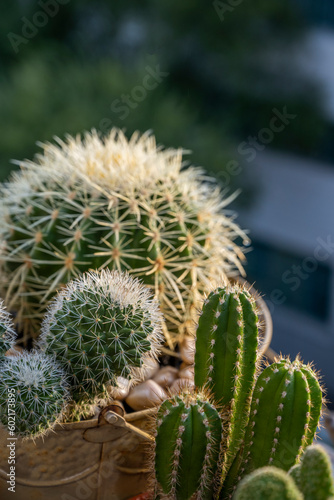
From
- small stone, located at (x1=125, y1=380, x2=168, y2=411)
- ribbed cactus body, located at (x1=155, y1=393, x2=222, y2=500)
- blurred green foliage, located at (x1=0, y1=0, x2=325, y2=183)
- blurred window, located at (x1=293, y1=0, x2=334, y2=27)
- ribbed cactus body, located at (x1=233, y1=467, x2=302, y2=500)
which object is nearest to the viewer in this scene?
ribbed cactus body, located at (x1=233, y1=467, x2=302, y2=500)

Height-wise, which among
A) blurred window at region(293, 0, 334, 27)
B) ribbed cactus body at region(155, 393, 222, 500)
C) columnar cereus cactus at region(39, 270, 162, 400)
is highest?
blurred window at region(293, 0, 334, 27)

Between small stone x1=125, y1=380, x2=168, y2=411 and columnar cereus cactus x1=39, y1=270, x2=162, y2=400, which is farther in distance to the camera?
small stone x1=125, y1=380, x2=168, y2=411

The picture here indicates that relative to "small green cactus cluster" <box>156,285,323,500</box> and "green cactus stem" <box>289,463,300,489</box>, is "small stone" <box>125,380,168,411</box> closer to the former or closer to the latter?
"small green cactus cluster" <box>156,285,323,500</box>

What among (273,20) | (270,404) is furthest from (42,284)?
(273,20)

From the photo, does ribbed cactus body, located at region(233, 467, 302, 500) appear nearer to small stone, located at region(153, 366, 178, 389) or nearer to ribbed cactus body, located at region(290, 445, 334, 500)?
ribbed cactus body, located at region(290, 445, 334, 500)

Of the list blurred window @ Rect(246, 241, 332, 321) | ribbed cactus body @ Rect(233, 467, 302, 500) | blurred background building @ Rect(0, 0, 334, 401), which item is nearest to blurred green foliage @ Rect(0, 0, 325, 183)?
blurred background building @ Rect(0, 0, 334, 401)

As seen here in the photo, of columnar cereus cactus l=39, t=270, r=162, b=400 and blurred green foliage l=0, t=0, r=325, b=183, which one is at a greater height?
blurred green foliage l=0, t=0, r=325, b=183

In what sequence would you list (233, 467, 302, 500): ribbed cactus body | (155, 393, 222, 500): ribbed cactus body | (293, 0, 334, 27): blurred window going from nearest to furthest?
(233, 467, 302, 500): ribbed cactus body
(155, 393, 222, 500): ribbed cactus body
(293, 0, 334, 27): blurred window
